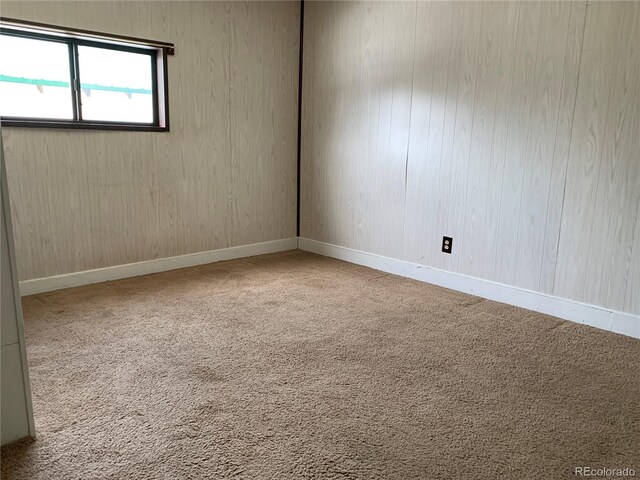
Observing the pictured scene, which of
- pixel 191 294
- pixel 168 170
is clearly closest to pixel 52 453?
pixel 191 294

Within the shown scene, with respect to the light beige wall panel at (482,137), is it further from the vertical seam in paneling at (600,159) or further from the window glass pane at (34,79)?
the window glass pane at (34,79)

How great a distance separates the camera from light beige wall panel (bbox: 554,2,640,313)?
2750 millimetres

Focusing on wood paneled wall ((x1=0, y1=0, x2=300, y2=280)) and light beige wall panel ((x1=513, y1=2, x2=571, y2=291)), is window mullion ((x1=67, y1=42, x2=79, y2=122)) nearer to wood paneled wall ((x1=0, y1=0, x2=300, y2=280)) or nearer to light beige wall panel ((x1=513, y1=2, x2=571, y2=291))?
wood paneled wall ((x1=0, y1=0, x2=300, y2=280))

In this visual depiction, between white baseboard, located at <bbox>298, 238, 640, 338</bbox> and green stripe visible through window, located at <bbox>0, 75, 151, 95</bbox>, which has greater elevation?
green stripe visible through window, located at <bbox>0, 75, 151, 95</bbox>

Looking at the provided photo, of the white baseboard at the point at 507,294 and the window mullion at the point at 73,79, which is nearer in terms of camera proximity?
the white baseboard at the point at 507,294

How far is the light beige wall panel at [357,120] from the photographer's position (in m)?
3.93

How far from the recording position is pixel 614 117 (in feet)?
9.23

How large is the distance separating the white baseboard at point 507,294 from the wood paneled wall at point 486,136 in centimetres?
6

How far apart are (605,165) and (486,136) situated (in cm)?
80

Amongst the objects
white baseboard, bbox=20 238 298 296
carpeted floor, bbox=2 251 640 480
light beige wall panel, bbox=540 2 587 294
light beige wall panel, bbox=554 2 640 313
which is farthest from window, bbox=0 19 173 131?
light beige wall panel, bbox=554 2 640 313

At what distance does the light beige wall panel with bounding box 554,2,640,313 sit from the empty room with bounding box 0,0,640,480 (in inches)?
0.5

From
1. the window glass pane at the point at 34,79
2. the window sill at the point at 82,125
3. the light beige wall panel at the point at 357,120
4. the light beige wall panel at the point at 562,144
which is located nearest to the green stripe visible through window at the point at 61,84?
the window glass pane at the point at 34,79

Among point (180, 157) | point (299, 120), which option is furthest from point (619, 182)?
point (180, 157)

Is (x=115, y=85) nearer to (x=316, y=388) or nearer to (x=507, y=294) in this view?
(x=316, y=388)
